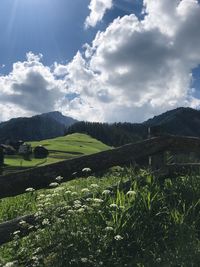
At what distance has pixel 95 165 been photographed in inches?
389

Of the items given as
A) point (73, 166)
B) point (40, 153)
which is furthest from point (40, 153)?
point (73, 166)

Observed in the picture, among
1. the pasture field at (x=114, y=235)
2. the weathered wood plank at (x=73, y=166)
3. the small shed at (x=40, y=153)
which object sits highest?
the weathered wood plank at (x=73, y=166)

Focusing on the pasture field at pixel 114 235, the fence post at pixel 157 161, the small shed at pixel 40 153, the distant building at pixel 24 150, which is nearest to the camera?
the pasture field at pixel 114 235

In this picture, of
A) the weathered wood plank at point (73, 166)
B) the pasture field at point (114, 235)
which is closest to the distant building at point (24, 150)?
the weathered wood plank at point (73, 166)

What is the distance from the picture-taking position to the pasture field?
6937mm

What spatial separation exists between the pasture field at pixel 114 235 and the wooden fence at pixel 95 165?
38 centimetres

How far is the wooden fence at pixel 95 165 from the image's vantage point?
27.8 ft

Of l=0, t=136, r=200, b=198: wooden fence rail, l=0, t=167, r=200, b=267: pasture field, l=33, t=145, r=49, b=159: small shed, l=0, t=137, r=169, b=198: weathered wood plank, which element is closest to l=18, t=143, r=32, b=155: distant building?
l=33, t=145, r=49, b=159: small shed

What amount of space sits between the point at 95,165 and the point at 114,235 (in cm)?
267

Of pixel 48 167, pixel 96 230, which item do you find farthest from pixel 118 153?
pixel 96 230

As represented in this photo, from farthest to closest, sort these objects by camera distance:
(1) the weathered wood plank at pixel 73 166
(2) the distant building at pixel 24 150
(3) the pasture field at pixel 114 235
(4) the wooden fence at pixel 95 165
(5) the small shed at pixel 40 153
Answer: (2) the distant building at pixel 24 150, (5) the small shed at pixel 40 153, (1) the weathered wood plank at pixel 73 166, (4) the wooden fence at pixel 95 165, (3) the pasture field at pixel 114 235

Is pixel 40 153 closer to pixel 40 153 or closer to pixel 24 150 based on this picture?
pixel 40 153

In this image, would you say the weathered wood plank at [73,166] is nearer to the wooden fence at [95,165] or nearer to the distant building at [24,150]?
the wooden fence at [95,165]

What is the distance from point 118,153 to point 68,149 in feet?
600
